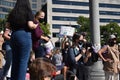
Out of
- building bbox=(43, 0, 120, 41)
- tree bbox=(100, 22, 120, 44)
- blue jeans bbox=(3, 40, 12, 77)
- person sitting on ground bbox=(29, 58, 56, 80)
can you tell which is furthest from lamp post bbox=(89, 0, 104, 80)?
building bbox=(43, 0, 120, 41)

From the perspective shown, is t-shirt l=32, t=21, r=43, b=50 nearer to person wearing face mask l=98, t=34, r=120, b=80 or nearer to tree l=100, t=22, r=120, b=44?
person wearing face mask l=98, t=34, r=120, b=80

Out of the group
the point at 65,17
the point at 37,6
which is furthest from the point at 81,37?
the point at 37,6

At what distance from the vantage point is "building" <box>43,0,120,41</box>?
379 feet

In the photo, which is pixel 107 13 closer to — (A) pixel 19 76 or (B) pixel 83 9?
(B) pixel 83 9

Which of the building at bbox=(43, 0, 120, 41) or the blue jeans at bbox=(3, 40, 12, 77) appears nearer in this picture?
the blue jeans at bbox=(3, 40, 12, 77)

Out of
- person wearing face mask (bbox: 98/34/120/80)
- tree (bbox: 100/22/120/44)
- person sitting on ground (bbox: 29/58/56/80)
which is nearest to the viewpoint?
person sitting on ground (bbox: 29/58/56/80)

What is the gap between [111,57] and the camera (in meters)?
9.93

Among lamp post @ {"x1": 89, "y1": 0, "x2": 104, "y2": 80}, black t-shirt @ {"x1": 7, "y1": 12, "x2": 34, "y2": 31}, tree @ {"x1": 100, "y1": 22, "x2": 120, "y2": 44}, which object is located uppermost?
black t-shirt @ {"x1": 7, "y1": 12, "x2": 34, "y2": 31}

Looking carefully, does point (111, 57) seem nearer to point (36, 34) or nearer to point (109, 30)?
point (36, 34)

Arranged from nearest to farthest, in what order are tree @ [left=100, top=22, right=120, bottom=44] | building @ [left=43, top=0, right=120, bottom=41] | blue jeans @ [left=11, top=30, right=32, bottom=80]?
blue jeans @ [left=11, top=30, right=32, bottom=80], tree @ [left=100, top=22, right=120, bottom=44], building @ [left=43, top=0, right=120, bottom=41]

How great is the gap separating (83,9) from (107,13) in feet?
26.0

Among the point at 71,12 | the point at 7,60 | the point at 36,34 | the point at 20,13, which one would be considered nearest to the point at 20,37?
the point at 20,13

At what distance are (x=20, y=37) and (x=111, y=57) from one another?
4798mm

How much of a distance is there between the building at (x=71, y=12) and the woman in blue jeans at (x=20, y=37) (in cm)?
10748
